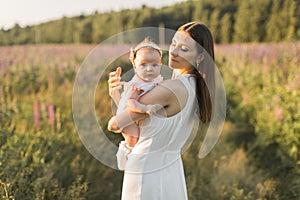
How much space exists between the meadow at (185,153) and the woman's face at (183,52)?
3.88 feet

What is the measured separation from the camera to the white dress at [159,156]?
6.21 feet

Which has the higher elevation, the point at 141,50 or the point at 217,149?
the point at 141,50

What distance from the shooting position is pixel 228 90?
24.7 ft

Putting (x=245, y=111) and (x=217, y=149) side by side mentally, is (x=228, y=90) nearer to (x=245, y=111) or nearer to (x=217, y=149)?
(x=245, y=111)

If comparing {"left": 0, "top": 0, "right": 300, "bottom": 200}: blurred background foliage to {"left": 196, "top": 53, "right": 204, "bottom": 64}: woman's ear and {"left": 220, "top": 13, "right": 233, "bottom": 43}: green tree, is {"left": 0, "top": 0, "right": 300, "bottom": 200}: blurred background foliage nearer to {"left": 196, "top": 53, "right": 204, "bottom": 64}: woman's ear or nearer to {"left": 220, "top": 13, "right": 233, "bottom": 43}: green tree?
{"left": 196, "top": 53, "right": 204, "bottom": 64}: woman's ear

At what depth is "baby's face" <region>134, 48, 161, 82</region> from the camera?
1.82m

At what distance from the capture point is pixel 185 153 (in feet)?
15.3

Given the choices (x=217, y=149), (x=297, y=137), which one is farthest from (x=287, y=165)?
(x=217, y=149)

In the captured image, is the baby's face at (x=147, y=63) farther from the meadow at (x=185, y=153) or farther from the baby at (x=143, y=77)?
the meadow at (x=185, y=153)

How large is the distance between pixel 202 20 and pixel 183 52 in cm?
1816

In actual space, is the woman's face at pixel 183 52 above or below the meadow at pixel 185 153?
above

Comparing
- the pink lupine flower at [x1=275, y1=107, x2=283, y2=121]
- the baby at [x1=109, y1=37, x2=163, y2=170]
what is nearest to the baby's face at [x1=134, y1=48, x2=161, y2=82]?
the baby at [x1=109, y1=37, x2=163, y2=170]

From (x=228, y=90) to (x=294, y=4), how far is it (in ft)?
35.5

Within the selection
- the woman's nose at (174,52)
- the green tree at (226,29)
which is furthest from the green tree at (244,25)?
the woman's nose at (174,52)
